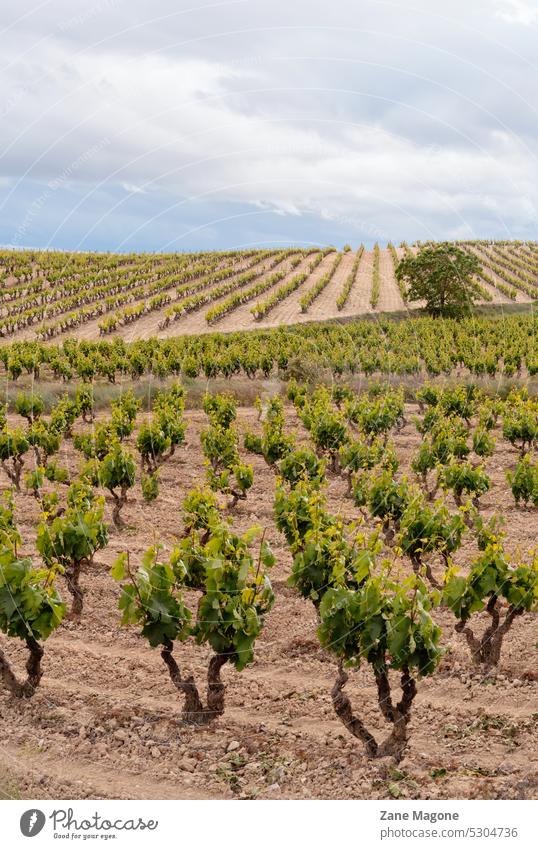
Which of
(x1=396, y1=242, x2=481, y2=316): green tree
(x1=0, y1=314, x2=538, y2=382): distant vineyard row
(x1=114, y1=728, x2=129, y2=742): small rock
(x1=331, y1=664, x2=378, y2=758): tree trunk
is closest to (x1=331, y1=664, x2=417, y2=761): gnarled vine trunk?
(x1=331, y1=664, x2=378, y2=758): tree trunk

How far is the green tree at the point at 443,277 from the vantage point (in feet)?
219

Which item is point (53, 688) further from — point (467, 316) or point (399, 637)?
point (467, 316)

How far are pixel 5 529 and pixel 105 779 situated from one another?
5863 mm

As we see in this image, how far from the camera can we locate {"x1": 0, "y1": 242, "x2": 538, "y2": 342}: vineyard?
67312 mm

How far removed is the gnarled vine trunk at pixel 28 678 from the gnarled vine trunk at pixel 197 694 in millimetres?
2366

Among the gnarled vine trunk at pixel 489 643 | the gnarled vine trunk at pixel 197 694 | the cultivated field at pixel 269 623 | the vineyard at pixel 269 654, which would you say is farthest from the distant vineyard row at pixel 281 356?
the gnarled vine trunk at pixel 197 694

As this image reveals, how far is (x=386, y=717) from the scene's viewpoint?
9.56 m

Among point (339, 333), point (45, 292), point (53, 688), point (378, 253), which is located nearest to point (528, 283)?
point (378, 253)

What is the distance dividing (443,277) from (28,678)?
62.9 metres

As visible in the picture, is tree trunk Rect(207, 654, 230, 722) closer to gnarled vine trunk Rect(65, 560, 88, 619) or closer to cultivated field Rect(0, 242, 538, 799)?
cultivated field Rect(0, 242, 538, 799)

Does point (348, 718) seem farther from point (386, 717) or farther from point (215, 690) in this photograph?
point (215, 690)

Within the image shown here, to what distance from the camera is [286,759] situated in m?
9.44

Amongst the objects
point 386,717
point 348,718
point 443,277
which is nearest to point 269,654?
point 348,718

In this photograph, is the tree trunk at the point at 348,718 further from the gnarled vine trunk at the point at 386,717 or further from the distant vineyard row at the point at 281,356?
the distant vineyard row at the point at 281,356
